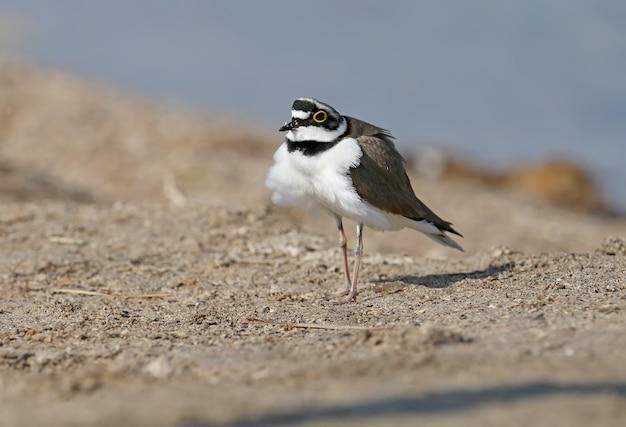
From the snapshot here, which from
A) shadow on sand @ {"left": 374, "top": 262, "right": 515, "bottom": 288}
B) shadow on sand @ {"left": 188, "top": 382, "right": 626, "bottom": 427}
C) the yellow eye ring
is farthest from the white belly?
shadow on sand @ {"left": 188, "top": 382, "right": 626, "bottom": 427}

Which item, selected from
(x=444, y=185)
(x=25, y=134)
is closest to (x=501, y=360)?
(x=444, y=185)

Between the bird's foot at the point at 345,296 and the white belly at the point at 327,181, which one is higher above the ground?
the white belly at the point at 327,181

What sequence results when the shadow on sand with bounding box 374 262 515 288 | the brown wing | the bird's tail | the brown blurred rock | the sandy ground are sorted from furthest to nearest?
the brown blurred rock
the bird's tail
the shadow on sand with bounding box 374 262 515 288
the brown wing
the sandy ground

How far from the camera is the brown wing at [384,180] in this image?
21.9ft

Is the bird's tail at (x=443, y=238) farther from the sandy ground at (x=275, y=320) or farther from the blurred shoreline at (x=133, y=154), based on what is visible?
the blurred shoreline at (x=133, y=154)

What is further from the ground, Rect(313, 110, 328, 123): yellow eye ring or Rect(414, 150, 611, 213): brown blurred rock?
Rect(414, 150, 611, 213): brown blurred rock

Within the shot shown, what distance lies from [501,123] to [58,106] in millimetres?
10429

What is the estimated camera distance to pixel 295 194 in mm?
6863

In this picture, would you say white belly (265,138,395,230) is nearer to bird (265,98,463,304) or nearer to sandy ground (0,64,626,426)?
bird (265,98,463,304)

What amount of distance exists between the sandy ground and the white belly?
1.99 ft

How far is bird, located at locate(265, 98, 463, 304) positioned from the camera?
6.60 metres

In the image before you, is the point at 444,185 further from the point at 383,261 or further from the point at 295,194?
the point at 295,194

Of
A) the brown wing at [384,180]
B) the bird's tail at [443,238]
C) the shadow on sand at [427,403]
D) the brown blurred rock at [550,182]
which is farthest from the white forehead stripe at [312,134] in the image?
the brown blurred rock at [550,182]

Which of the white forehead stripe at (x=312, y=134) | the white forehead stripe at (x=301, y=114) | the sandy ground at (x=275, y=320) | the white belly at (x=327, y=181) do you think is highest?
the white forehead stripe at (x=301, y=114)
